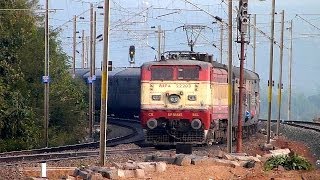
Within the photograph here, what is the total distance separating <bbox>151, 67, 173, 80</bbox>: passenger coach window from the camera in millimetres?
32312

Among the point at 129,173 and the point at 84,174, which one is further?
the point at 84,174

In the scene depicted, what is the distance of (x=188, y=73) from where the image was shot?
32.4m

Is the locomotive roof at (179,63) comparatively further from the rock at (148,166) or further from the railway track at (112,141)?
the rock at (148,166)

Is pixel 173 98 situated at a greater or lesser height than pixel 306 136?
greater

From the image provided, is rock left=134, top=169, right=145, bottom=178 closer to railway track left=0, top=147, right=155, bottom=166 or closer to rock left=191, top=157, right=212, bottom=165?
rock left=191, top=157, right=212, bottom=165

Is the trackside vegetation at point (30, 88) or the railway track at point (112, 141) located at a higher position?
the trackside vegetation at point (30, 88)

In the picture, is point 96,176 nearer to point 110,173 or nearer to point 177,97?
point 110,173

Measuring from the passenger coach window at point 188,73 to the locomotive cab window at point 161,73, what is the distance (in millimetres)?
355

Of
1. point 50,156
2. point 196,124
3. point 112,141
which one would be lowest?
point 112,141

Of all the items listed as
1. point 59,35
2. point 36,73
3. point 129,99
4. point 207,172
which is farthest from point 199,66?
point 129,99

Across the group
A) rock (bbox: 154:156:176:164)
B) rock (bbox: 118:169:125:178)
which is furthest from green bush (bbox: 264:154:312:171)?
rock (bbox: 118:169:125:178)

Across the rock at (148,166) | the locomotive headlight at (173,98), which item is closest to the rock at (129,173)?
the rock at (148,166)

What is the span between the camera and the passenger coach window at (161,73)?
1272 inches

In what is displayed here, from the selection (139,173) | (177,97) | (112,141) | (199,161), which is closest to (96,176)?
(139,173)
